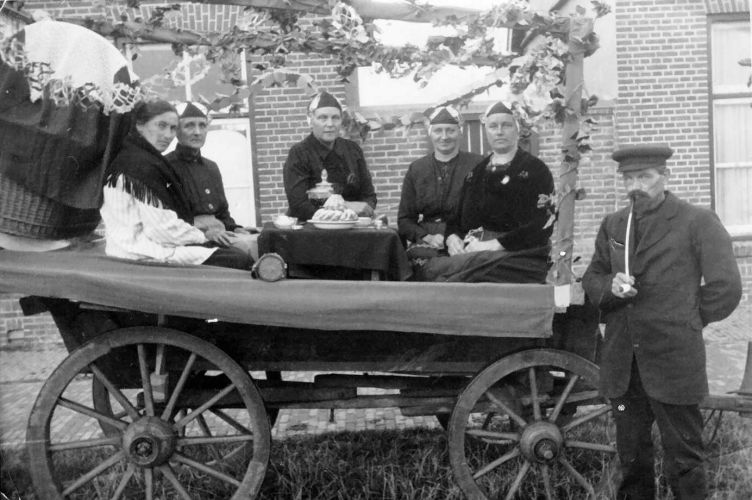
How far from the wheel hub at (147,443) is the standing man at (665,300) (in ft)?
6.47

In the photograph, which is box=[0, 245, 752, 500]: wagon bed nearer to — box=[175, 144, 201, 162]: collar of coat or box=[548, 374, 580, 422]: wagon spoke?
box=[548, 374, 580, 422]: wagon spoke

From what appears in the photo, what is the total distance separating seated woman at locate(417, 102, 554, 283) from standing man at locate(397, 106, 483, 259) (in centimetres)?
29

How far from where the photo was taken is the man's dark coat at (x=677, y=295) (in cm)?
311

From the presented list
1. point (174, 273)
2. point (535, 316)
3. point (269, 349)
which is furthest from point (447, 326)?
point (174, 273)

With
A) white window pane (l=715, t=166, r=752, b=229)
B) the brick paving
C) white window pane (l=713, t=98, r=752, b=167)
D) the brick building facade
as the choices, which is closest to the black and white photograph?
the brick paving

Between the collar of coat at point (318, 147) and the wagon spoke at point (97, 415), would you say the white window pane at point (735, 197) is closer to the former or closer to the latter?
the collar of coat at point (318, 147)

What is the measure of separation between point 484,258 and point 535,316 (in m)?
0.52

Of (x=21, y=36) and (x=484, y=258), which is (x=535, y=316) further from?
(x=21, y=36)

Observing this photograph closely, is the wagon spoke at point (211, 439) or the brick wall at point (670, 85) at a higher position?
the brick wall at point (670, 85)

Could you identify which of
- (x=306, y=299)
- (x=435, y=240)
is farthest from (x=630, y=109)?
(x=306, y=299)

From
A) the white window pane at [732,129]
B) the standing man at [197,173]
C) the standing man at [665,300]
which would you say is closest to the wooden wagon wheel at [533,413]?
the standing man at [665,300]

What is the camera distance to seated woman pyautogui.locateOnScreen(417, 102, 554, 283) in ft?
12.3

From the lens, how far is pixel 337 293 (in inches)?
131

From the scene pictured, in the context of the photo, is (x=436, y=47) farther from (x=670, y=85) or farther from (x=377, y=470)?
(x=670, y=85)
